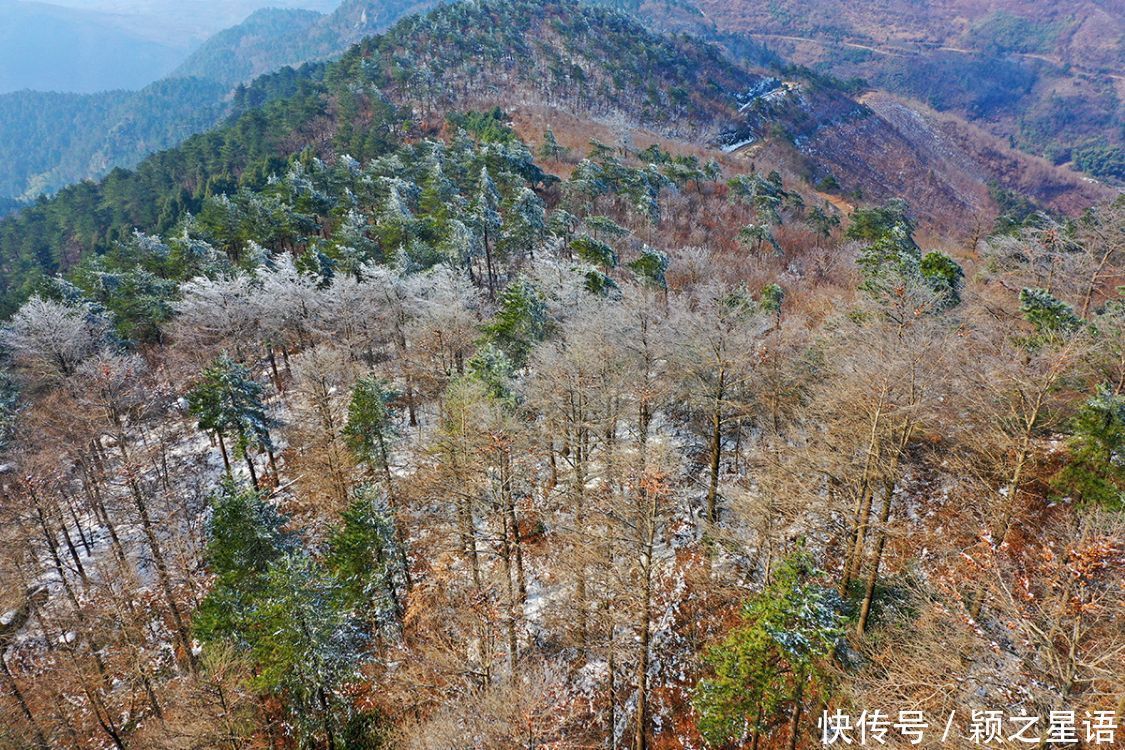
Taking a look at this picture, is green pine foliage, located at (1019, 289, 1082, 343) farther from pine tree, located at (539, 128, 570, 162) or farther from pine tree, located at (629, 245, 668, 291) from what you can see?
pine tree, located at (539, 128, 570, 162)

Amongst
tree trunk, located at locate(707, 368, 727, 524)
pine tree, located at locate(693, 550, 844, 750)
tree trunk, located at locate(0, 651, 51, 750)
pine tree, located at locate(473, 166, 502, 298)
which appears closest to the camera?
pine tree, located at locate(693, 550, 844, 750)

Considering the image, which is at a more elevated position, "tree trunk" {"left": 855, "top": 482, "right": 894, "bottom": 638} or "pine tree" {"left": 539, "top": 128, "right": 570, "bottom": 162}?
"pine tree" {"left": 539, "top": 128, "right": 570, "bottom": 162}

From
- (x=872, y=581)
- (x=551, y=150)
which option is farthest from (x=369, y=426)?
(x=551, y=150)

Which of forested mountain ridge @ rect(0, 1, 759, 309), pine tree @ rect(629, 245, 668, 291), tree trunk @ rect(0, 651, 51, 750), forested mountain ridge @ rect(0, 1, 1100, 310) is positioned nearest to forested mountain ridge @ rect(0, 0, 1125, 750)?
tree trunk @ rect(0, 651, 51, 750)

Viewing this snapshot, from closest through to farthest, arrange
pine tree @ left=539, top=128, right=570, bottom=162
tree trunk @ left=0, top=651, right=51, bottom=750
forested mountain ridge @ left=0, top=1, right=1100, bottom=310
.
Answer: tree trunk @ left=0, top=651, right=51, bottom=750
pine tree @ left=539, top=128, right=570, bottom=162
forested mountain ridge @ left=0, top=1, right=1100, bottom=310

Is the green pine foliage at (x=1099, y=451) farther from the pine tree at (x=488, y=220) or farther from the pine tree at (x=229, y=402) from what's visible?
the pine tree at (x=488, y=220)

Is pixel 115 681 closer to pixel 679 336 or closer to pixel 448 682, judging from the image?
pixel 448 682
